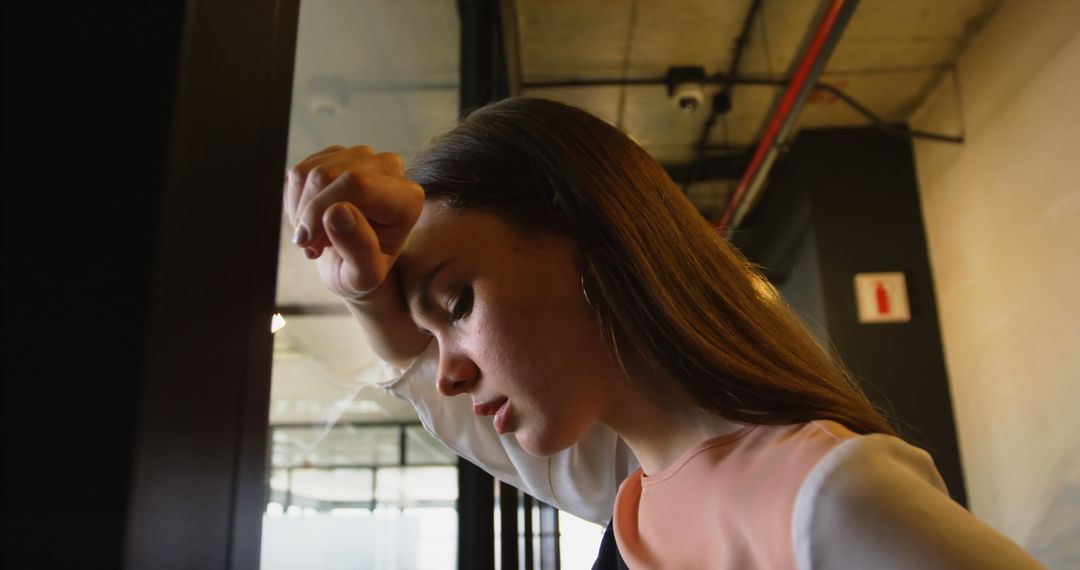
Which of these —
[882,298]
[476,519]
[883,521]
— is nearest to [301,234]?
[883,521]

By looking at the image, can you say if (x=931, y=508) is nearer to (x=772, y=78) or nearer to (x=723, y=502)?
(x=723, y=502)

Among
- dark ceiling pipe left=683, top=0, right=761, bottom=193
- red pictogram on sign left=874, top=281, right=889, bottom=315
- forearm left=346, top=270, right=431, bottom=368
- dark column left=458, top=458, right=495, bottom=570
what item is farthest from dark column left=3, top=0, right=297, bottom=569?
red pictogram on sign left=874, top=281, right=889, bottom=315

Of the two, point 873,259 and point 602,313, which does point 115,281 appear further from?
point 873,259

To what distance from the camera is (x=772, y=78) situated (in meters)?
3.46

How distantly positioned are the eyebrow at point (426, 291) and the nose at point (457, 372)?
0.15ft

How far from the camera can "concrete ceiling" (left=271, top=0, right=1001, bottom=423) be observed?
98 centimetres

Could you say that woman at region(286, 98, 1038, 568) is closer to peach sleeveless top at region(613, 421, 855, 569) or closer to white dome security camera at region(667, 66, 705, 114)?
peach sleeveless top at region(613, 421, 855, 569)

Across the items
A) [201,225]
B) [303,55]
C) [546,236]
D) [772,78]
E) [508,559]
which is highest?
[772,78]

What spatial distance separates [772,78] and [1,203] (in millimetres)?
3543

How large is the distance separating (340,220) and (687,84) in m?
3.03

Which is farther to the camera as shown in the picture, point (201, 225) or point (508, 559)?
point (508, 559)

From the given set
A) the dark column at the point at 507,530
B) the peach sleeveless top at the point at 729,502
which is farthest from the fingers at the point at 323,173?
the dark column at the point at 507,530

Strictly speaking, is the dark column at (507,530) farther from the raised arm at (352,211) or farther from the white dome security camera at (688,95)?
the white dome security camera at (688,95)

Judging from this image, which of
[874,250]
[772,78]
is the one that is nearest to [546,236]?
[772,78]
